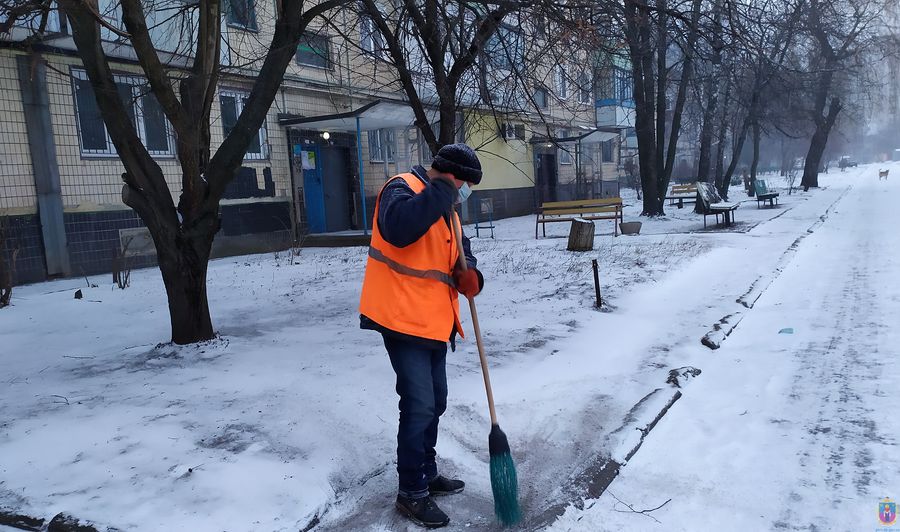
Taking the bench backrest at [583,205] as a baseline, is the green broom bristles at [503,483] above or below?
below

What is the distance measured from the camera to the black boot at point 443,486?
3309 mm

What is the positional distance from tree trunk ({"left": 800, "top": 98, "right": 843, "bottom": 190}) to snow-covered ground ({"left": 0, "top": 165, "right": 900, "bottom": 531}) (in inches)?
1117

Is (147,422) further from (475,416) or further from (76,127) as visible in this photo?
(76,127)

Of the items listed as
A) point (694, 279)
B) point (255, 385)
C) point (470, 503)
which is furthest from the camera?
point (694, 279)

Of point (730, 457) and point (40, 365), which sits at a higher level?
point (40, 365)

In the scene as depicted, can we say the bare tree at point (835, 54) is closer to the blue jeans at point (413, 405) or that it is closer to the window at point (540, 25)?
the window at point (540, 25)

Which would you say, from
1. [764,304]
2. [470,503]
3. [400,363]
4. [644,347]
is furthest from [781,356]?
[400,363]

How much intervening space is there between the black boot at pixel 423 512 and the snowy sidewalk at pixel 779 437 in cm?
58

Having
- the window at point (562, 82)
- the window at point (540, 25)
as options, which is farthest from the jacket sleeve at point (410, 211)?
the window at point (562, 82)

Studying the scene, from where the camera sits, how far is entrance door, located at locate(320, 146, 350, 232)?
16328 mm

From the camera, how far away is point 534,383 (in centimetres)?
487

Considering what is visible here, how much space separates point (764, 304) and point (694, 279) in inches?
58.1

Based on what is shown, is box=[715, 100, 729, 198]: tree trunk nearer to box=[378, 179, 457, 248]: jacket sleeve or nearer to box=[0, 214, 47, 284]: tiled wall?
box=[0, 214, 47, 284]: tiled wall

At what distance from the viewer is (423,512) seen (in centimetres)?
303
